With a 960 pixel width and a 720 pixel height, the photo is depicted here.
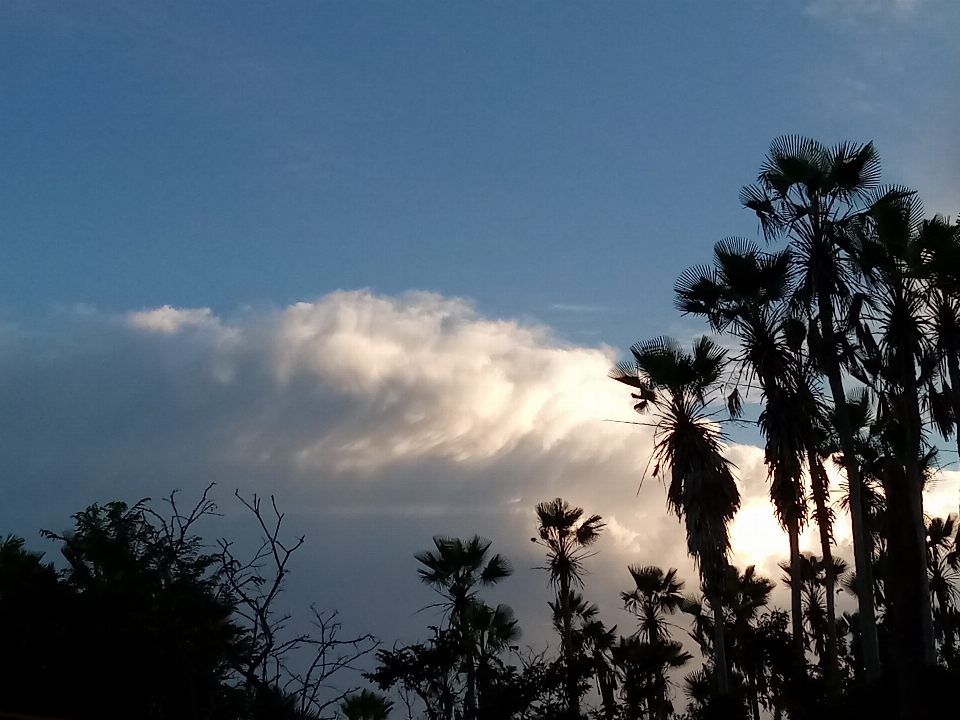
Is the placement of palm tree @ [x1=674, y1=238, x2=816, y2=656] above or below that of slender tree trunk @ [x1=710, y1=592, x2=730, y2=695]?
above

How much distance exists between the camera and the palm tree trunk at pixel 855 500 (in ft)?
68.7

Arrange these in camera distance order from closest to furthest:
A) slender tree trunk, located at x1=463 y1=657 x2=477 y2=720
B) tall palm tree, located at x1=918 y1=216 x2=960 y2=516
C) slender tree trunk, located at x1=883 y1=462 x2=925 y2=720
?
1. slender tree trunk, located at x1=883 y1=462 x2=925 y2=720
2. tall palm tree, located at x1=918 y1=216 x2=960 y2=516
3. slender tree trunk, located at x1=463 y1=657 x2=477 y2=720

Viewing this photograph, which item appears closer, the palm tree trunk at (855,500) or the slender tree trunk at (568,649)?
the palm tree trunk at (855,500)

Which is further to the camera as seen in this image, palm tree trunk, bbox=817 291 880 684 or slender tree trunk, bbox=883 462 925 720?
palm tree trunk, bbox=817 291 880 684

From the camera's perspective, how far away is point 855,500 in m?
22.3

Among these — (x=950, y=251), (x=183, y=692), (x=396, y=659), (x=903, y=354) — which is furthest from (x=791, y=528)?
(x=183, y=692)

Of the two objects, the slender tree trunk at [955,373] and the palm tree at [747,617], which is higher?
the slender tree trunk at [955,373]

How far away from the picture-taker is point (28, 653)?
2430 centimetres

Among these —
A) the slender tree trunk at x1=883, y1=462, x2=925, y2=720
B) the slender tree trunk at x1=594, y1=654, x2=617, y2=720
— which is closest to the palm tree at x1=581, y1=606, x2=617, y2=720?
the slender tree trunk at x1=594, y1=654, x2=617, y2=720

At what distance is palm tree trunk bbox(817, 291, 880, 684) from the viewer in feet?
68.7

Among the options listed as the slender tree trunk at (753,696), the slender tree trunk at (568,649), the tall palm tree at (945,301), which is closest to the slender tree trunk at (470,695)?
the slender tree trunk at (568,649)

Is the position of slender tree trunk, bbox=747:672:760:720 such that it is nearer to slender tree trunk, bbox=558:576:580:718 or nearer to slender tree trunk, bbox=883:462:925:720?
slender tree trunk, bbox=558:576:580:718

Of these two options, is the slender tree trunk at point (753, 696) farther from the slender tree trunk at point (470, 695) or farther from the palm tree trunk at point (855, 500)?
the palm tree trunk at point (855, 500)

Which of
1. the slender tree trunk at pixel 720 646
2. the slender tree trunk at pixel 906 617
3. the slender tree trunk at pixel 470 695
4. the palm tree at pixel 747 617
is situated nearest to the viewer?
the slender tree trunk at pixel 906 617
